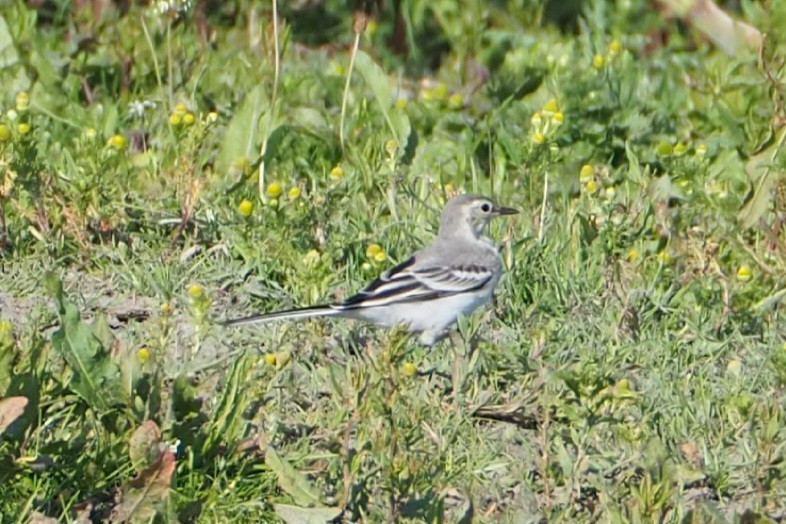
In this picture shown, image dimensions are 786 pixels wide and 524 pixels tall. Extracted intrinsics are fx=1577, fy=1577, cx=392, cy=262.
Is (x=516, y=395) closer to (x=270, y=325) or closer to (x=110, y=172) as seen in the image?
(x=270, y=325)

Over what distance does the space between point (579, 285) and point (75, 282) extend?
7.13ft

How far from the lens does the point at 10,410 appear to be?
4641 mm

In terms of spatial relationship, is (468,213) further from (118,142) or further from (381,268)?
(118,142)

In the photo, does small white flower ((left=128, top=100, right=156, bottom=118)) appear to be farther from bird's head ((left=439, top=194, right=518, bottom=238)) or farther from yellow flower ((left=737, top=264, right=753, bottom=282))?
yellow flower ((left=737, top=264, right=753, bottom=282))

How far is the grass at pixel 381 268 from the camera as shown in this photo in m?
5.04

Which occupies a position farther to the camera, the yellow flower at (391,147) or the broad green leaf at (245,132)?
the broad green leaf at (245,132)

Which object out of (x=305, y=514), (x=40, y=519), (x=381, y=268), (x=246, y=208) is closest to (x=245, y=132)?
(x=246, y=208)

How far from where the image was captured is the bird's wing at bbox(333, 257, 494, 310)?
21.5 ft

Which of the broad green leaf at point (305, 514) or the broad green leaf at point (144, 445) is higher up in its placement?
the broad green leaf at point (144, 445)

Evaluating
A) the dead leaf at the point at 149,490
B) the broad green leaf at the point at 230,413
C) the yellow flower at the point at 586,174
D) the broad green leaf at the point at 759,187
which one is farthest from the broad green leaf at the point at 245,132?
the dead leaf at the point at 149,490

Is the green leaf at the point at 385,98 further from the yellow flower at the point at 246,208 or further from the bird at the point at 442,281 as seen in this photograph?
the yellow flower at the point at 246,208

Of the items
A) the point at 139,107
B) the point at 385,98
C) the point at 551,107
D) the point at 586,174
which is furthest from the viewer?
the point at 139,107

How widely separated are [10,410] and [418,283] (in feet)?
8.32

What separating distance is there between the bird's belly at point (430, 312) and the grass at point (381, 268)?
0.32ft
